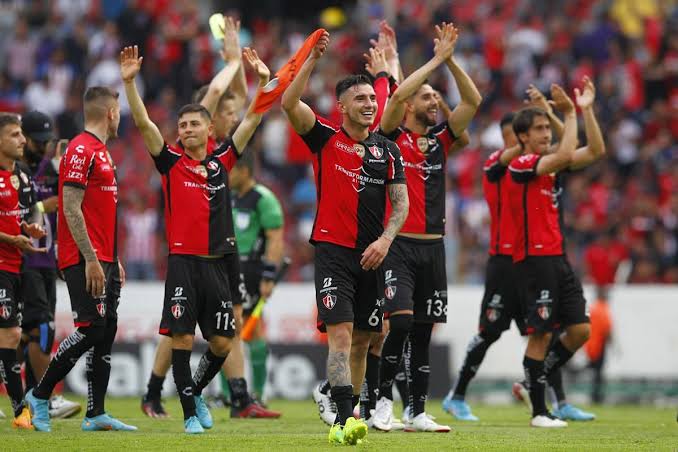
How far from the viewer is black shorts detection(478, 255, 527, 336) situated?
47.3ft

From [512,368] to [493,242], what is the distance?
6500mm

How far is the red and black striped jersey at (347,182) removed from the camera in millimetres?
10922

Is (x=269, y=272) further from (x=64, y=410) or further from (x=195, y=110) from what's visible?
(x=195, y=110)

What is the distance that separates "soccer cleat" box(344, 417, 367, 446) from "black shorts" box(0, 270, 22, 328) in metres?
3.79

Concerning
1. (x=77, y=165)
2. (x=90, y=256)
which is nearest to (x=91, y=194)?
(x=77, y=165)

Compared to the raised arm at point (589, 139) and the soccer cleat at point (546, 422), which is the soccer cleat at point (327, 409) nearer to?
the soccer cleat at point (546, 422)

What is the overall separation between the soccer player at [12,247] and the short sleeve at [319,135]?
2.97 meters

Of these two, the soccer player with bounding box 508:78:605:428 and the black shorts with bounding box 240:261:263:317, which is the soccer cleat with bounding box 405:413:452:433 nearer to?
the soccer player with bounding box 508:78:605:428

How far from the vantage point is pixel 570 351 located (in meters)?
14.2

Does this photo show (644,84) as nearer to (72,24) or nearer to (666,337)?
(666,337)

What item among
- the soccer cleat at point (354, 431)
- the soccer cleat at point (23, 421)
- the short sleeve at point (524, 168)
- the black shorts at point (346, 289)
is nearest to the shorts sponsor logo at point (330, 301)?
the black shorts at point (346, 289)

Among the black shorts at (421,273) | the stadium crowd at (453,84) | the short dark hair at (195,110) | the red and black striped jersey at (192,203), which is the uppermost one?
the stadium crowd at (453,84)

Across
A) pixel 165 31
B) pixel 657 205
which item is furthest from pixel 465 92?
pixel 165 31

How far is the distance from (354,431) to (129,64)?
3.96 metres
